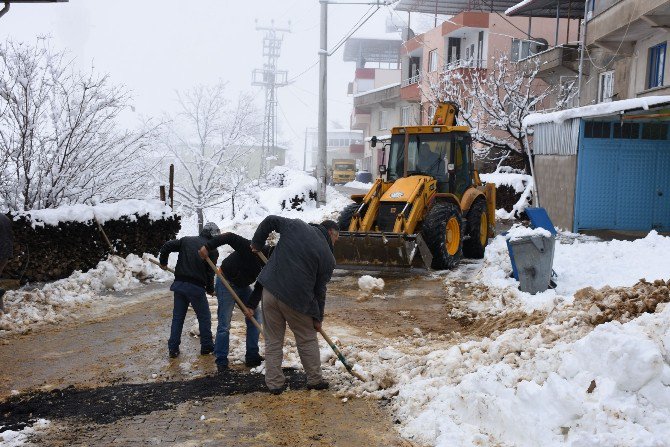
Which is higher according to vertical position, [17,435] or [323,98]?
[323,98]

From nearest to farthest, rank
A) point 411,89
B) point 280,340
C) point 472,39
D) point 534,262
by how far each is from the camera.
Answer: point 280,340 → point 534,262 → point 472,39 → point 411,89

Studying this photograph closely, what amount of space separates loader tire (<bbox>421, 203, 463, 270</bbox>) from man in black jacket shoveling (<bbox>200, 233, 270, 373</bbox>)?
5.52 metres

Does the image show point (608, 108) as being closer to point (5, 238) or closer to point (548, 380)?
point (548, 380)

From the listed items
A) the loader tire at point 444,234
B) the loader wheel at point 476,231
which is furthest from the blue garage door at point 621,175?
the loader tire at point 444,234

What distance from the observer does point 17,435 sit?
4.98m

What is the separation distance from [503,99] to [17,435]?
83.4 ft

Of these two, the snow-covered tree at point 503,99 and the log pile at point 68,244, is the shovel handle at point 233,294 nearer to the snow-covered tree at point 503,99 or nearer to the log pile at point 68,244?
the log pile at point 68,244

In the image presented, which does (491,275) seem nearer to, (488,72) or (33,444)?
(33,444)

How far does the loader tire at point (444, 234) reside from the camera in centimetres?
1197

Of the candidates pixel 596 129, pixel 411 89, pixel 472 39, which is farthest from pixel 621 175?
pixel 411 89

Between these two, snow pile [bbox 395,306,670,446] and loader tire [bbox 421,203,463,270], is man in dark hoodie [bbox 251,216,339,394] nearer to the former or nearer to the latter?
snow pile [bbox 395,306,670,446]

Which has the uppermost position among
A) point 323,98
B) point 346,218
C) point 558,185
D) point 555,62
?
point 555,62

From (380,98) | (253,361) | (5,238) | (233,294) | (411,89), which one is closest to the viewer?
(233,294)

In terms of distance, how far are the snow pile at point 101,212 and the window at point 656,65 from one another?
13865 mm
